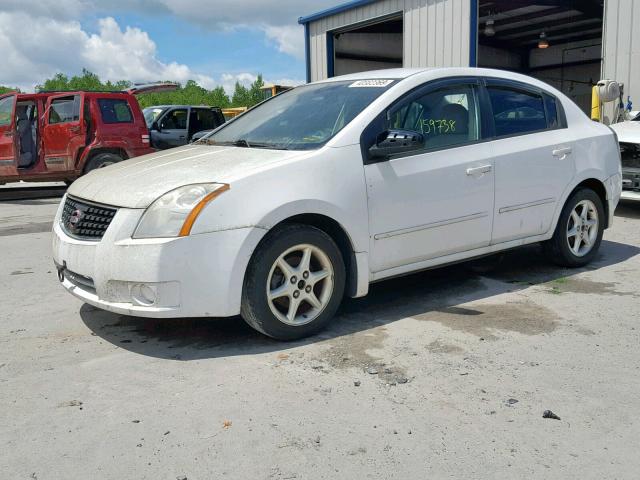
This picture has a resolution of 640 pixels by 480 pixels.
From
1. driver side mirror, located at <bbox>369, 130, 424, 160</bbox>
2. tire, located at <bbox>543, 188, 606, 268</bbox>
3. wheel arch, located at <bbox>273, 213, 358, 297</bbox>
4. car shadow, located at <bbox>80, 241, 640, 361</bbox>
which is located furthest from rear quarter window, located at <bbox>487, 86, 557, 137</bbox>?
wheel arch, located at <bbox>273, 213, 358, 297</bbox>

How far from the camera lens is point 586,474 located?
7.74 feet

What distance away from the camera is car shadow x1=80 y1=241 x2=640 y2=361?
3.70m

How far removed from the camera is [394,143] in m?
3.94

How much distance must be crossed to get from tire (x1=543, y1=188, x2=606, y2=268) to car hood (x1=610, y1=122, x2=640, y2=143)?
2.93 metres

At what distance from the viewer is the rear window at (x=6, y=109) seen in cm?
1134

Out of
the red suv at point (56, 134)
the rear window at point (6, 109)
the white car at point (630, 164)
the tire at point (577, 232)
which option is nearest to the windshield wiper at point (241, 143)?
the tire at point (577, 232)

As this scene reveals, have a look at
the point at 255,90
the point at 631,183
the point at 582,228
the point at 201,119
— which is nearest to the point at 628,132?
the point at 631,183

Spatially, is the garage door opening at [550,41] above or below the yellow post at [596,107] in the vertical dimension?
above

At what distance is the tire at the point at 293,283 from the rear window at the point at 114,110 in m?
9.09

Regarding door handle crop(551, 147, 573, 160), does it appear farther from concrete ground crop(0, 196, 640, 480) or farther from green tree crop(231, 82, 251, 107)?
green tree crop(231, 82, 251, 107)

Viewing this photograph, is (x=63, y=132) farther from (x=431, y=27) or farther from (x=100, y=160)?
(x=431, y=27)

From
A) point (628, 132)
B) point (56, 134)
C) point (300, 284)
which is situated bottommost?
point (300, 284)

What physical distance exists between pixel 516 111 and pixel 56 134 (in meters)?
9.14

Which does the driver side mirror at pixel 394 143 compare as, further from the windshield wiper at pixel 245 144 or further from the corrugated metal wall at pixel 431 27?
the corrugated metal wall at pixel 431 27
